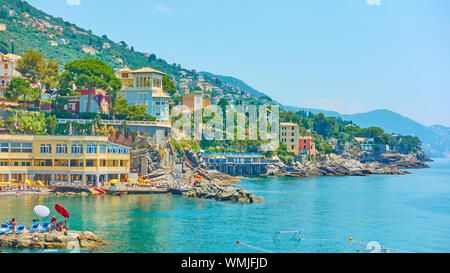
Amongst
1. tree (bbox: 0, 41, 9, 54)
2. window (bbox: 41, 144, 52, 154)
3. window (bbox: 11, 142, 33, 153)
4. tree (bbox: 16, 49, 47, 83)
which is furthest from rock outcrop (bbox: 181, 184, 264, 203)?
tree (bbox: 0, 41, 9, 54)

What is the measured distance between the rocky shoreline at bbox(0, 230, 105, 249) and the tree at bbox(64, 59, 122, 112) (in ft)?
179

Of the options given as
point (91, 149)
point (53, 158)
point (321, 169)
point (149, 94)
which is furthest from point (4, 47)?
point (91, 149)

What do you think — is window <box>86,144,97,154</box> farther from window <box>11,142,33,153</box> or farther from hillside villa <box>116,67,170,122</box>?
hillside villa <box>116,67,170,122</box>

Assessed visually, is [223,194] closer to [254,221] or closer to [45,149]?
[254,221]

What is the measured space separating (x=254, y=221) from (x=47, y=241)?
22680mm

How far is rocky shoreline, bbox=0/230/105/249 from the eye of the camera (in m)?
37.8

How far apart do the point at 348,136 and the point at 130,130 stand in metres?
127

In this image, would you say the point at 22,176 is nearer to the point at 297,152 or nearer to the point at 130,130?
the point at 130,130

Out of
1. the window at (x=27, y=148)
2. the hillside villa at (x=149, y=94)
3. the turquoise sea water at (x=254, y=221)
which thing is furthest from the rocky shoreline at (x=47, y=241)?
the hillside villa at (x=149, y=94)

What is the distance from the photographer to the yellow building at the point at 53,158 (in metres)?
74.7

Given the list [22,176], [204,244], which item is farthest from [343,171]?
[204,244]

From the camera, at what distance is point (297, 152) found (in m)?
143

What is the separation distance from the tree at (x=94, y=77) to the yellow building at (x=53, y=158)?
18.0 metres

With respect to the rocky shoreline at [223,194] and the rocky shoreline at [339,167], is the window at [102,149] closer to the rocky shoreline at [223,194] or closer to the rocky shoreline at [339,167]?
the rocky shoreline at [223,194]
